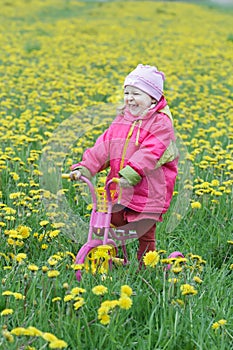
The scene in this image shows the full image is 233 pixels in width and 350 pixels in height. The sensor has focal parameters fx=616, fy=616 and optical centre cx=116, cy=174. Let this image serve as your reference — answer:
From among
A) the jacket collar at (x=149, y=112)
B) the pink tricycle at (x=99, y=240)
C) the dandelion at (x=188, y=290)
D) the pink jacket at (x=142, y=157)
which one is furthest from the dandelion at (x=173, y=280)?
the jacket collar at (x=149, y=112)

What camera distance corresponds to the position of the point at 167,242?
4.05 metres

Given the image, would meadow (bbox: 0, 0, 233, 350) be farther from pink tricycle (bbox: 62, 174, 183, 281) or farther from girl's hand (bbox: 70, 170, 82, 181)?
girl's hand (bbox: 70, 170, 82, 181)

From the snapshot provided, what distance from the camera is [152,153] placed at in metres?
3.32

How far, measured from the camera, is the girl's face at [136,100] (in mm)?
3428

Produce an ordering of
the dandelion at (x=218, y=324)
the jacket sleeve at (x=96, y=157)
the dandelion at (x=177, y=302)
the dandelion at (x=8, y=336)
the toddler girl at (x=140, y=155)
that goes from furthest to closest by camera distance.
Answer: the jacket sleeve at (x=96, y=157)
the toddler girl at (x=140, y=155)
the dandelion at (x=177, y=302)
the dandelion at (x=218, y=324)
the dandelion at (x=8, y=336)

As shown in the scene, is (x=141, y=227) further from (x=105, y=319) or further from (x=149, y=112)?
(x=105, y=319)

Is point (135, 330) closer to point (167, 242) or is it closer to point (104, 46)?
point (167, 242)

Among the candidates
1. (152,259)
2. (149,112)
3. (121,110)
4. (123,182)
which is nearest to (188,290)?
(152,259)

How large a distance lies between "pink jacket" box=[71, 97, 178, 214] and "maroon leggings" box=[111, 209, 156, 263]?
0.14 meters

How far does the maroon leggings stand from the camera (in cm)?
353

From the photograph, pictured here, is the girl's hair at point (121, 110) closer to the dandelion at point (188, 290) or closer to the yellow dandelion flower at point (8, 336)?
the dandelion at point (188, 290)

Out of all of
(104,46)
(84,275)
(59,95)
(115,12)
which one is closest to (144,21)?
(115,12)

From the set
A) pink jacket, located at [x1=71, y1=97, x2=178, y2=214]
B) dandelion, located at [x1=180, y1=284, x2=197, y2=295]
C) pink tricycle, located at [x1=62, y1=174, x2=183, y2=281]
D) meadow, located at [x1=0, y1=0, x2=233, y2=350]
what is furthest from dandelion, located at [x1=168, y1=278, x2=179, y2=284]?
pink jacket, located at [x1=71, y1=97, x2=178, y2=214]

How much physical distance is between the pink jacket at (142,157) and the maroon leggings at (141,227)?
14cm
